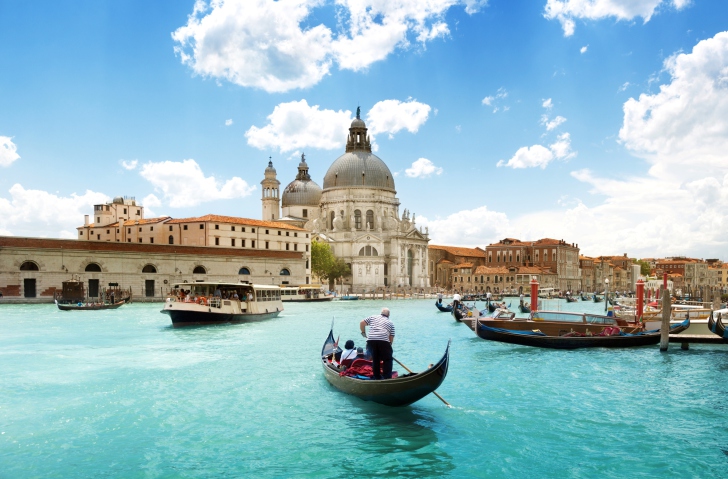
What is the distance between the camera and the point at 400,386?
1070 centimetres

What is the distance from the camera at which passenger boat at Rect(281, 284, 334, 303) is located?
5053 centimetres

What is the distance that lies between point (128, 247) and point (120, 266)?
1.45m

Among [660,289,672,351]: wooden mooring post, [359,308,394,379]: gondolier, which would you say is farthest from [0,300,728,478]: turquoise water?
[660,289,672,351]: wooden mooring post

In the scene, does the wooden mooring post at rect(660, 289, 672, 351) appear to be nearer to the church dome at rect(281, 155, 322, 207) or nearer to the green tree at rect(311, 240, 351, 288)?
the green tree at rect(311, 240, 351, 288)

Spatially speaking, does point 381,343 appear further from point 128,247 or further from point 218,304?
point 128,247

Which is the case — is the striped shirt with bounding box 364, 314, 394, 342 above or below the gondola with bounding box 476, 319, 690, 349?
above

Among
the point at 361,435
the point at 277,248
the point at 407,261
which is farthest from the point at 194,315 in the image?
the point at 407,261

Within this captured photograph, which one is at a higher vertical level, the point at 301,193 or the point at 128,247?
the point at 301,193

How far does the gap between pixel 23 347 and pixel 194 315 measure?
8137 millimetres

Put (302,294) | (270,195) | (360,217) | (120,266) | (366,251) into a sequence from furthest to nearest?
(270,195), (360,217), (366,251), (302,294), (120,266)

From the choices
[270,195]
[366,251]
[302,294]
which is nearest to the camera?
[302,294]

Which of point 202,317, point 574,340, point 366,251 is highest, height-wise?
point 366,251

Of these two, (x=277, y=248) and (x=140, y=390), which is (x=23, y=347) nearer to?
(x=140, y=390)

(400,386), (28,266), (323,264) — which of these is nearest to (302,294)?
(323,264)
